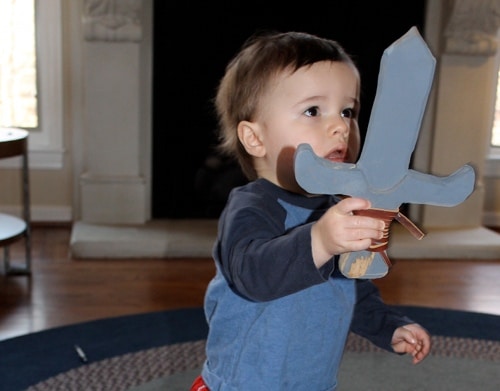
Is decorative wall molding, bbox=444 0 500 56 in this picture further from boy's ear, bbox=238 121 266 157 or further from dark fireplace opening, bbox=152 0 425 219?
boy's ear, bbox=238 121 266 157

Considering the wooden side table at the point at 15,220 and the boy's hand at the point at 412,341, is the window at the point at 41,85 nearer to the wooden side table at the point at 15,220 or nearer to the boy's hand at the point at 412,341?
the wooden side table at the point at 15,220

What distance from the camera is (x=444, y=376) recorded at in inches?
81.0

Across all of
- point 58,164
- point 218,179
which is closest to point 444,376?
point 218,179

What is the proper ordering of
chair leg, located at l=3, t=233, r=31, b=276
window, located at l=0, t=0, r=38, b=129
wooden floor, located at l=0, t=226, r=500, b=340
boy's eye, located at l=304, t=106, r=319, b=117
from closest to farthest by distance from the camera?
boy's eye, located at l=304, t=106, r=319, b=117 < wooden floor, located at l=0, t=226, r=500, b=340 < chair leg, located at l=3, t=233, r=31, b=276 < window, located at l=0, t=0, r=38, b=129

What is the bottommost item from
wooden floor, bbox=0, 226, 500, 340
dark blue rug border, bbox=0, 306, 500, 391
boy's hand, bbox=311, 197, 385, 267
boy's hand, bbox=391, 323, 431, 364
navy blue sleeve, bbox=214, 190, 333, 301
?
wooden floor, bbox=0, 226, 500, 340

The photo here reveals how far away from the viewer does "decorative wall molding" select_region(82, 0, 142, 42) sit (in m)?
3.17

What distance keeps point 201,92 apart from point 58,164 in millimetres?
770

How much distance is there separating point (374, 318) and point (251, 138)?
342 mm

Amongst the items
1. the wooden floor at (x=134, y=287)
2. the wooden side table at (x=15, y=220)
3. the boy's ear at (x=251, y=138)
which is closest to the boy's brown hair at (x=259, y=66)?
the boy's ear at (x=251, y=138)

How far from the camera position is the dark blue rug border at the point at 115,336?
2.03 m

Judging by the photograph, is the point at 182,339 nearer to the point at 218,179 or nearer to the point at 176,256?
the point at 176,256

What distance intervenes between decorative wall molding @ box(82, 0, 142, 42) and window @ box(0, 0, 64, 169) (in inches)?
11.3

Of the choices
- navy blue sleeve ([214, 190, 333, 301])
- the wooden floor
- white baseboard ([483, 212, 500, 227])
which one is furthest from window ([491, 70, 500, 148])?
navy blue sleeve ([214, 190, 333, 301])

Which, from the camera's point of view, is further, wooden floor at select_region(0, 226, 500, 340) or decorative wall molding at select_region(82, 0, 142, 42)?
decorative wall molding at select_region(82, 0, 142, 42)
